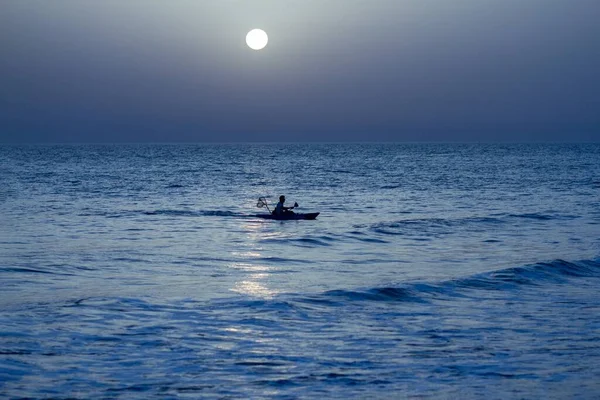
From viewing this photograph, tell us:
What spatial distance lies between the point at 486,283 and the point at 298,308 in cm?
536

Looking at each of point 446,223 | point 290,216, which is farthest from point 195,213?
point 446,223

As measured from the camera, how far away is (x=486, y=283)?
60.4ft

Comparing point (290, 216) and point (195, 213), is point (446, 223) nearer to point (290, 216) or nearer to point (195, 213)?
point (290, 216)

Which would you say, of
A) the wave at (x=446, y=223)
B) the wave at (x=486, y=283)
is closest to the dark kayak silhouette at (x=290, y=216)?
the wave at (x=446, y=223)

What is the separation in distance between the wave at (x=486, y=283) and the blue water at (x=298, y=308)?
0.23 feet

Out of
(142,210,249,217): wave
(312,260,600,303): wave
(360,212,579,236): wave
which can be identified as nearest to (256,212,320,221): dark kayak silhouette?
(360,212,579,236): wave

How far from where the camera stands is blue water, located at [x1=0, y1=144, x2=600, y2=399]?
35.8ft

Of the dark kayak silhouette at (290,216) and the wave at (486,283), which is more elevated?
the dark kayak silhouette at (290,216)

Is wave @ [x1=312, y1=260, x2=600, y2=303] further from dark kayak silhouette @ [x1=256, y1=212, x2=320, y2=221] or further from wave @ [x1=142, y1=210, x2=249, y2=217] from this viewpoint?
wave @ [x1=142, y1=210, x2=249, y2=217]

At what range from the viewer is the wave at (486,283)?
16750 mm

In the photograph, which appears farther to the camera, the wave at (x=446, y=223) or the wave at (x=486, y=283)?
the wave at (x=446, y=223)

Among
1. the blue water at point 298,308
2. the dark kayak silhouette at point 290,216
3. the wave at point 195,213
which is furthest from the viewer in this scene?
the wave at point 195,213

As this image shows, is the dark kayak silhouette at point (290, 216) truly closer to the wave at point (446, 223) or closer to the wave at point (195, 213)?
the wave at point (446, 223)

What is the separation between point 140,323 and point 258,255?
949 cm
